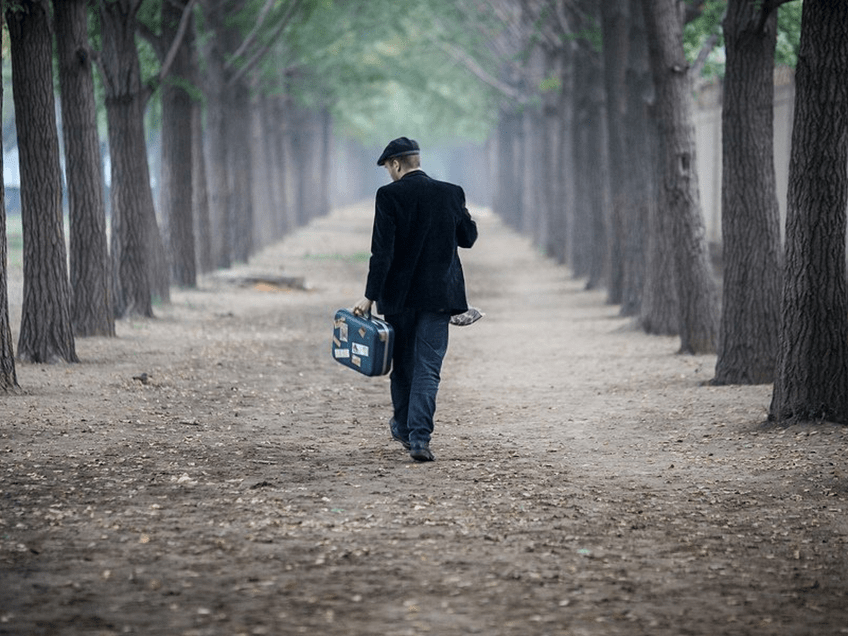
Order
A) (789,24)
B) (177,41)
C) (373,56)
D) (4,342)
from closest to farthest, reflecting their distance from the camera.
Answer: (4,342)
(789,24)
(177,41)
(373,56)

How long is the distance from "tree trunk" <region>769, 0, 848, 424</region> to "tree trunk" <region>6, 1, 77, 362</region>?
6.93 metres

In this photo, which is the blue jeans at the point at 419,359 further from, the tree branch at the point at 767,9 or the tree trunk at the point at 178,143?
the tree trunk at the point at 178,143

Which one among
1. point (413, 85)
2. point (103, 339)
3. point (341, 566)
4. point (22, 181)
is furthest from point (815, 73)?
point (413, 85)

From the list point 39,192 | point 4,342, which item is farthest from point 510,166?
point 4,342

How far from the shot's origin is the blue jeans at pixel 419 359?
8219 millimetres

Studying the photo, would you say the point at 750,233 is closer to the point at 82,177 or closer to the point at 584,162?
the point at 82,177

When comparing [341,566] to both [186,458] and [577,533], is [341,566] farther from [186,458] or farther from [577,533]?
[186,458]

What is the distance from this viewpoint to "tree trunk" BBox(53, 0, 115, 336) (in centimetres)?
1442

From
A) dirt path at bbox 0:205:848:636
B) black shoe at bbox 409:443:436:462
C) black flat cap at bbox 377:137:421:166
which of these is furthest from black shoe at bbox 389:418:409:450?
black flat cap at bbox 377:137:421:166

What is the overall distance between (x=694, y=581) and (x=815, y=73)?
15.8ft

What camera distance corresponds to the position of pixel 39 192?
42.3 ft

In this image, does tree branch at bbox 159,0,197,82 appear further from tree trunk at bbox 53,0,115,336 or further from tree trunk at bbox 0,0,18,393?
tree trunk at bbox 0,0,18,393

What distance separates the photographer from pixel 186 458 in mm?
8414

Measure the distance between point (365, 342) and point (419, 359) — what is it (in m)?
0.34
